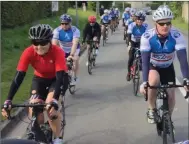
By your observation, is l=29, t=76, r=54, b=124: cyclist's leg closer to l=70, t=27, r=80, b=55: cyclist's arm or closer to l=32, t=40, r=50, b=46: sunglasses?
l=32, t=40, r=50, b=46: sunglasses

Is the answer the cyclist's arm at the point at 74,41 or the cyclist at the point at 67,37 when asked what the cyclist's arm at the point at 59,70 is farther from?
the cyclist at the point at 67,37

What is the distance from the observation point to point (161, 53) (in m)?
6.52

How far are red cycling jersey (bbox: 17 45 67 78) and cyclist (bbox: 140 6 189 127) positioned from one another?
3.86 feet

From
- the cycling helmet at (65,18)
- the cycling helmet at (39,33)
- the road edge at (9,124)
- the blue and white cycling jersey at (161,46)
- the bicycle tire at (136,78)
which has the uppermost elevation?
the cycling helmet at (65,18)

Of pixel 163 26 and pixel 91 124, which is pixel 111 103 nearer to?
pixel 91 124

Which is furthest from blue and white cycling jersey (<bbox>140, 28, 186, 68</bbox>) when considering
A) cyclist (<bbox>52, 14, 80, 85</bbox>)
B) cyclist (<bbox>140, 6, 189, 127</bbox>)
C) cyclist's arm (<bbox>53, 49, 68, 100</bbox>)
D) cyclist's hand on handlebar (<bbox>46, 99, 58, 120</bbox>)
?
cyclist (<bbox>52, 14, 80, 85</bbox>)

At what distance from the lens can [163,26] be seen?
6285mm

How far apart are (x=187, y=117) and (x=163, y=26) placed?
3080 mm

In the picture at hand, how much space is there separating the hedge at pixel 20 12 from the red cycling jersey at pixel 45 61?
1657 centimetres

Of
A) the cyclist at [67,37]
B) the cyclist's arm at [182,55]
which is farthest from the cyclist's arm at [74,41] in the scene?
the cyclist's arm at [182,55]

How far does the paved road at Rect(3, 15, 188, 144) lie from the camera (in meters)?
7.44

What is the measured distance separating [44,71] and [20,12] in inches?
760

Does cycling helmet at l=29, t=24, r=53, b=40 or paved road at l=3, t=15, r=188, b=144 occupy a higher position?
cycling helmet at l=29, t=24, r=53, b=40

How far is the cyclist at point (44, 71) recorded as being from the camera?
5512mm
